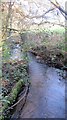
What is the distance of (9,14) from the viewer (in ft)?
26.2

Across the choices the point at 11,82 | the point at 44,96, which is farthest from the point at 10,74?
the point at 44,96

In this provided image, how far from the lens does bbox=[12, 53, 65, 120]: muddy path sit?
255 inches

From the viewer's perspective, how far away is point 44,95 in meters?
7.83

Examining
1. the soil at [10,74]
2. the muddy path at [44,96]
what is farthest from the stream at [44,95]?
the soil at [10,74]

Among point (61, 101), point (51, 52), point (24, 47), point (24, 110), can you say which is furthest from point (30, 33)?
point (24, 110)

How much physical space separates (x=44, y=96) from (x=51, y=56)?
4.39 metres

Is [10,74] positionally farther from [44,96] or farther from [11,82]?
[44,96]

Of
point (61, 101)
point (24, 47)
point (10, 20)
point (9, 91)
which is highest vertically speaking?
point (10, 20)

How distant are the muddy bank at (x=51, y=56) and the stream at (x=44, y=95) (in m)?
0.50

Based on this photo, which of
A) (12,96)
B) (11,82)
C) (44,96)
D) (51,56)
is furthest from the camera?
(51,56)

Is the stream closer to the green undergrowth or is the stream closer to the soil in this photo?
the green undergrowth

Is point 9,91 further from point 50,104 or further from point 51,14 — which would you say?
point 51,14

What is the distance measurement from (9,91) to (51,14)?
509cm

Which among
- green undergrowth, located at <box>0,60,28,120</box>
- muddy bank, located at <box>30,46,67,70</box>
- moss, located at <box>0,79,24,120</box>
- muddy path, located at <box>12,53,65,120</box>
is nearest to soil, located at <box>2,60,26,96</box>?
green undergrowth, located at <box>0,60,28,120</box>
